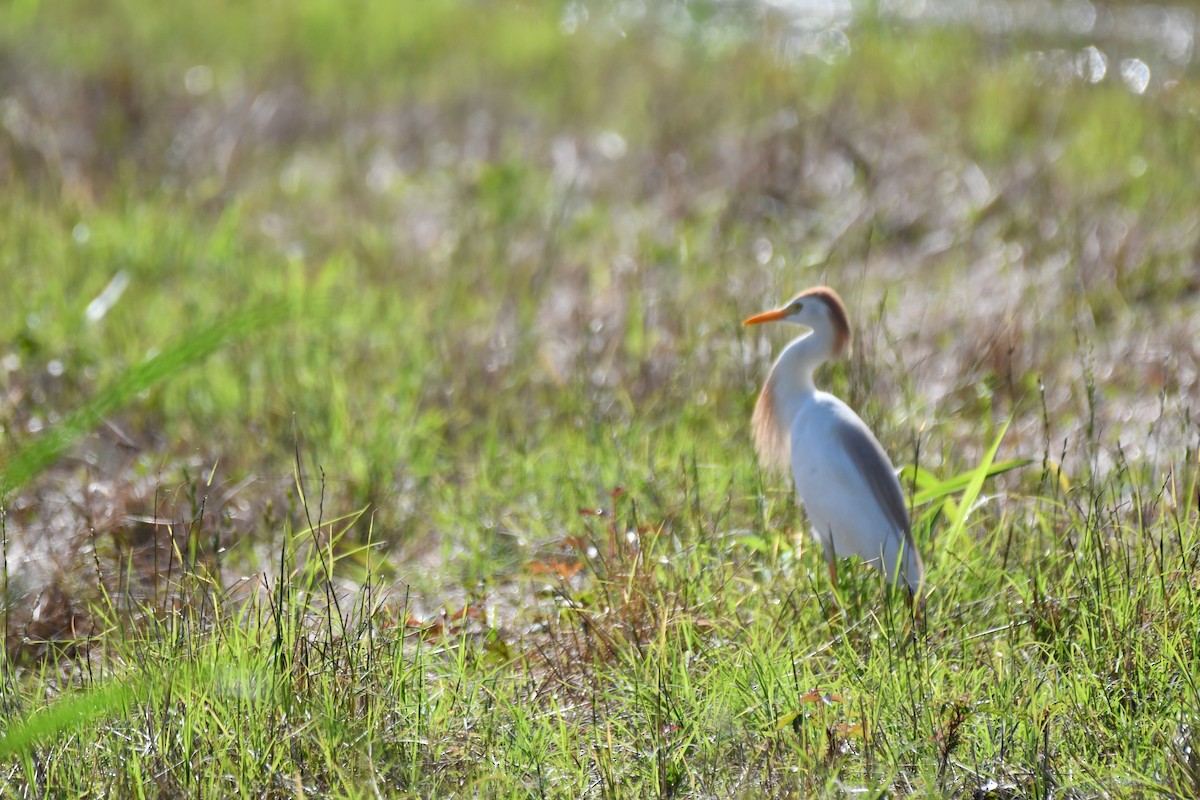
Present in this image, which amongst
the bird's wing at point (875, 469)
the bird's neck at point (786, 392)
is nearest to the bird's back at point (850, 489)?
the bird's wing at point (875, 469)

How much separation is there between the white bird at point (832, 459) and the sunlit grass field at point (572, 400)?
0.09 meters

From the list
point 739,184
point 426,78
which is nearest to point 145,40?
point 426,78

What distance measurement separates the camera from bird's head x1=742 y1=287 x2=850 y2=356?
2945 millimetres

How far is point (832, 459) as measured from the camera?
2.81 meters

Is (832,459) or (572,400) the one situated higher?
(832,459)

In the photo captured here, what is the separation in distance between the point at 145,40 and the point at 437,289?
Result: 3.42 metres

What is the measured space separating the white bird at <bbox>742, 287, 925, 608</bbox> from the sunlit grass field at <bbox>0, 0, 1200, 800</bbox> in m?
0.09

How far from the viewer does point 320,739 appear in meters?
2.10

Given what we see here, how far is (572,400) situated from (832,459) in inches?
47.0

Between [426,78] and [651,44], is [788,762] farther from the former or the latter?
[651,44]

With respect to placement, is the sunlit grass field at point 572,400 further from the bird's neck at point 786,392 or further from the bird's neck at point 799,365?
the bird's neck at point 799,365

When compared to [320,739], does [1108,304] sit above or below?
below

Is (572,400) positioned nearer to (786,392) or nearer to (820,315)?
(786,392)

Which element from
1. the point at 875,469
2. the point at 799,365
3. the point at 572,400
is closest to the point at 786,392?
the point at 799,365
